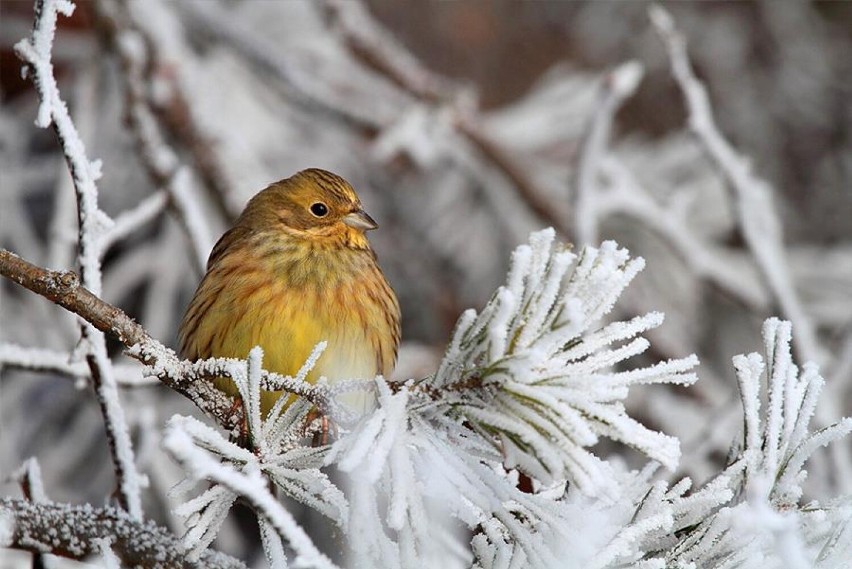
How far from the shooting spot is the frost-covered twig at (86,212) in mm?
1490

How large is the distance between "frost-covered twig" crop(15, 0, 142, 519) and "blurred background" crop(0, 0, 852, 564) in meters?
0.81

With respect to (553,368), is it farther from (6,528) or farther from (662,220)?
(662,220)

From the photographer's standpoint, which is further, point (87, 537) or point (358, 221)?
point (358, 221)

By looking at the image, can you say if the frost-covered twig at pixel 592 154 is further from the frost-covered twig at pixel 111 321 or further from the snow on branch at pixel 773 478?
the frost-covered twig at pixel 111 321

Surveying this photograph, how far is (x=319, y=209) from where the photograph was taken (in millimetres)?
2463

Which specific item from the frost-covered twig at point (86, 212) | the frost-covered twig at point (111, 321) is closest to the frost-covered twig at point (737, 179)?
the frost-covered twig at point (86, 212)

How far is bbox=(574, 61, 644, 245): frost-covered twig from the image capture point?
306cm

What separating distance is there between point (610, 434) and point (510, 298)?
170mm

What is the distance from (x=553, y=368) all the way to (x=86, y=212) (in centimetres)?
77

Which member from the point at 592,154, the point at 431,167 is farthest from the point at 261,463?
the point at 431,167

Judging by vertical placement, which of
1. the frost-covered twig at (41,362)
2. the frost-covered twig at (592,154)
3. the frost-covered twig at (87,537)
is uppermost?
the frost-covered twig at (592,154)

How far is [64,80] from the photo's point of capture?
4852mm

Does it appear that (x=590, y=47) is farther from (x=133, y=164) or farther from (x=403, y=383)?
(x=403, y=383)

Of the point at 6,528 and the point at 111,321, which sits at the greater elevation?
the point at 111,321
